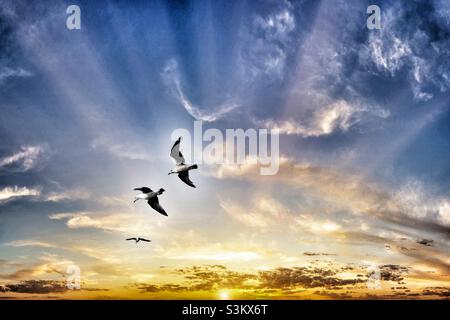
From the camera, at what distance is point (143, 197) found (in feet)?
179

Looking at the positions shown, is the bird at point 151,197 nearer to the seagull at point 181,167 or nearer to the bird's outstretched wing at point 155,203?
the bird's outstretched wing at point 155,203

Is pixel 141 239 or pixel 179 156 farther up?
pixel 179 156

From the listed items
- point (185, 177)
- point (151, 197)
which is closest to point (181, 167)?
point (185, 177)

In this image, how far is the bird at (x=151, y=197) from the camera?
5416cm

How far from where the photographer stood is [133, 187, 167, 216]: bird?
54.2 metres

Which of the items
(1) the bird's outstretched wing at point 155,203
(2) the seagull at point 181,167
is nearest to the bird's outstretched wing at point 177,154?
(2) the seagull at point 181,167

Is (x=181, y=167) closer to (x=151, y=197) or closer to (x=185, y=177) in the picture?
(x=185, y=177)

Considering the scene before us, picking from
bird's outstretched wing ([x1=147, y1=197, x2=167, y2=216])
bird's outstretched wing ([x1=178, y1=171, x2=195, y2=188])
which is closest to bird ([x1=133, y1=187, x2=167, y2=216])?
bird's outstretched wing ([x1=147, y1=197, x2=167, y2=216])
